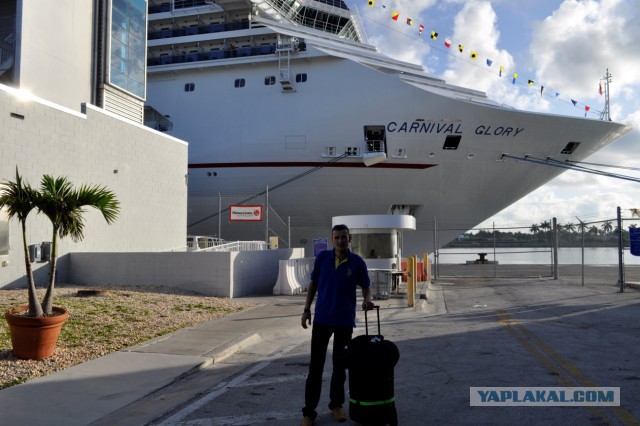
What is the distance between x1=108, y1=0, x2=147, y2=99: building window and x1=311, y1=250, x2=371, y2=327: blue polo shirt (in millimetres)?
15115

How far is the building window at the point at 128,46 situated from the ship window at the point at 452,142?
1267 centimetres

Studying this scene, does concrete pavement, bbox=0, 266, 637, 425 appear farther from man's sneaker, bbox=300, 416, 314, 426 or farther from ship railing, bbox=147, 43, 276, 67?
ship railing, bbox=147, 43, 276, 67

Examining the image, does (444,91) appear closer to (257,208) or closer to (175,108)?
(257,208)

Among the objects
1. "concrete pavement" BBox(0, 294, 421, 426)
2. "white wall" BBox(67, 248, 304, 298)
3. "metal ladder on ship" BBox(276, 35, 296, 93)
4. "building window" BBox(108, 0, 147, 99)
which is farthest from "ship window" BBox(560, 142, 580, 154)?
"concrete pavement" BBox(0, 294, 421, 426)

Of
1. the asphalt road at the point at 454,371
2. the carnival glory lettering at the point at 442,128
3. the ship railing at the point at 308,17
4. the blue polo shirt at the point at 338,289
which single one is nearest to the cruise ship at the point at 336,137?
the carnival glory lettering at the point at 442,128

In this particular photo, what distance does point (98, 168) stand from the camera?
15305 millimetres

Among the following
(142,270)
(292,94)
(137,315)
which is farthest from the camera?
(292,94)

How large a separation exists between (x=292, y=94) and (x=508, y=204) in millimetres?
11888

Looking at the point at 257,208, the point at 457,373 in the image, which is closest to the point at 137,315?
the point at 457,373

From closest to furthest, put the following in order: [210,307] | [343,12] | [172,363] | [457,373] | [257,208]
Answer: [457,373], [172,363], [210,307], [257,208], [343,12]

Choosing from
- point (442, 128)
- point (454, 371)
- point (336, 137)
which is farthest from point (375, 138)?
point (454, 371)

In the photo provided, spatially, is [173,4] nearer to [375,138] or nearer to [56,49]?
[375,138]

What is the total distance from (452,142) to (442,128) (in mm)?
928

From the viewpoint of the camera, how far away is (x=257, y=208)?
63.7 feet
